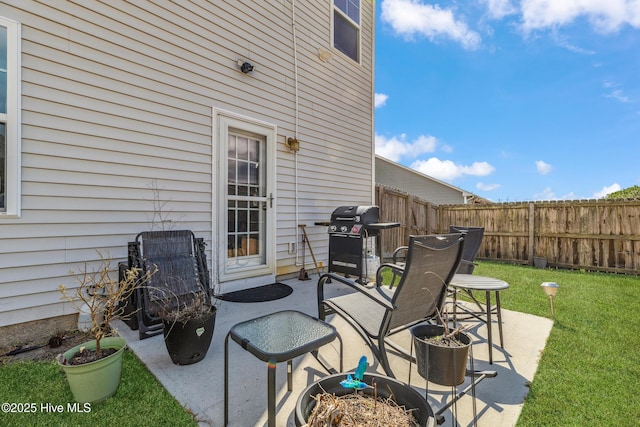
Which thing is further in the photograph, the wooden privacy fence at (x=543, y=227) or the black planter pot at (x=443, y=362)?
the wooden privacy fence at (x=543, y=227)

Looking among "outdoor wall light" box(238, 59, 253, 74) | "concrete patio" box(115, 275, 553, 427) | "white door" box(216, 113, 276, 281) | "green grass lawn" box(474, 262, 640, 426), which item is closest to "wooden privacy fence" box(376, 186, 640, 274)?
"green grass lawn" box(474, 262, 640, 426)

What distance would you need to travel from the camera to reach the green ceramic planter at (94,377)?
1624 millimetres

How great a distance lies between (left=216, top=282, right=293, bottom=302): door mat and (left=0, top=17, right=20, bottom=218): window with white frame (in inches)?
86.2

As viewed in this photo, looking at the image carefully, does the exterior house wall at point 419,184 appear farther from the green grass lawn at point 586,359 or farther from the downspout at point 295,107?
the green grass lawn at point 586,359

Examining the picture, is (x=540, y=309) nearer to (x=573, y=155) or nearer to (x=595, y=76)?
(x=595, y=76)

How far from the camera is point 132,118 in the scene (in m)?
3.10

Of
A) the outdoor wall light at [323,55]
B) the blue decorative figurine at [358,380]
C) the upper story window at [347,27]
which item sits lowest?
the blue decorative figurine at [358,380]

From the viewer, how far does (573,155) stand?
1662cm

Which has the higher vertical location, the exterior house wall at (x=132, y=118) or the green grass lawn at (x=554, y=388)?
the exterior house wall at (x=132, y=118)

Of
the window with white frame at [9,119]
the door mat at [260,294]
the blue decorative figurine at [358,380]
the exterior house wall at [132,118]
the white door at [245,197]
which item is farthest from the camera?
the white door at [245,197]

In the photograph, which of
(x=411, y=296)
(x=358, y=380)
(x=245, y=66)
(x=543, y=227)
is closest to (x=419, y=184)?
(x=543, y=227)

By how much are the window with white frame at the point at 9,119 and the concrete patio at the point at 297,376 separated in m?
1.43

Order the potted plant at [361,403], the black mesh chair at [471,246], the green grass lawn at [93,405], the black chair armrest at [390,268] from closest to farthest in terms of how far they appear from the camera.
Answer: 1. the potted plant at [361,403]
2. the green grass lawn at [93,405]
3. the black chair armrest at [390,268]
4. the black mesh chair at [471,246]

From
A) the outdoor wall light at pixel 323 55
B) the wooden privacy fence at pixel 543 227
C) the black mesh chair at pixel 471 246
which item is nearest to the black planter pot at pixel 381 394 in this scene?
the black mesh chair at pixel 471 246
